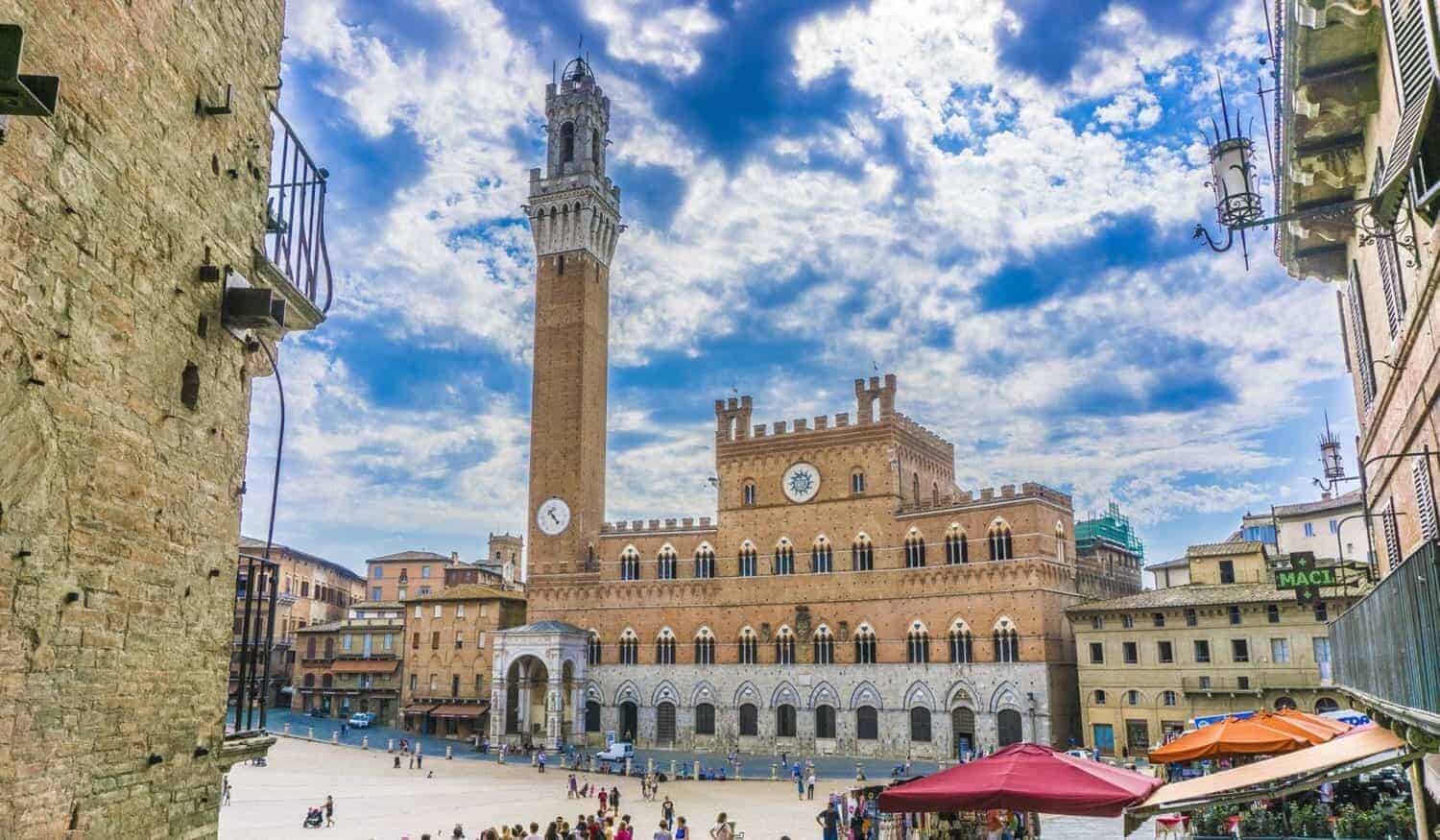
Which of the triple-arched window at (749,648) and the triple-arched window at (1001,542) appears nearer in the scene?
the triple-arched window at (1001,542)

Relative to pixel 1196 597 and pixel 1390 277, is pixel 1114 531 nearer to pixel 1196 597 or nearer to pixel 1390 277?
pixel 1196 597

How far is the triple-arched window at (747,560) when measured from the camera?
47531 mm

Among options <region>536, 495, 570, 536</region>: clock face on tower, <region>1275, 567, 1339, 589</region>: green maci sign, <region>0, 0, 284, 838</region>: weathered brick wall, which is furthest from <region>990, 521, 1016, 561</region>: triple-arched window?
<region>0, 0, 284, 838</region>: weathered brick wall

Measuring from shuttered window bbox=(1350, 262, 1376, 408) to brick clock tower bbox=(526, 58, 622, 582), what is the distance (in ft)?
137

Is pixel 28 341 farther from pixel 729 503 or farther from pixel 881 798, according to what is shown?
pixel 729 503

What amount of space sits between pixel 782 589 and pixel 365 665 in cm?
2571

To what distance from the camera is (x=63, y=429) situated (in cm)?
580

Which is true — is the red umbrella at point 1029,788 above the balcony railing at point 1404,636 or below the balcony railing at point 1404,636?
below

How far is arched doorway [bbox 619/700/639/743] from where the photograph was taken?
157 feet

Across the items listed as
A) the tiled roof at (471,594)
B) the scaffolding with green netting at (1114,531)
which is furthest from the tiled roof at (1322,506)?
the tiled roof at (471,594)

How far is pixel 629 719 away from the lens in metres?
48.3

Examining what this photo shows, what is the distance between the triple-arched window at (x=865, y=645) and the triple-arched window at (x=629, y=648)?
433 inches

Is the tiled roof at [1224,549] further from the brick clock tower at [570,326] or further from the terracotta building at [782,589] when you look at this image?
the brick clock tower at [570,326]

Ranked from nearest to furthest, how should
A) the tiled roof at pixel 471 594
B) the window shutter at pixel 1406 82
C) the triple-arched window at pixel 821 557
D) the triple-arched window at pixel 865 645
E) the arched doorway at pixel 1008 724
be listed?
the window shutter at pixel 1406 82
the arched doorway at pixel 1008 724
the triple-arched window at pixel 865 645
the triple-arched window at pixel 821 557
the tiled roof at pixel 471 594
